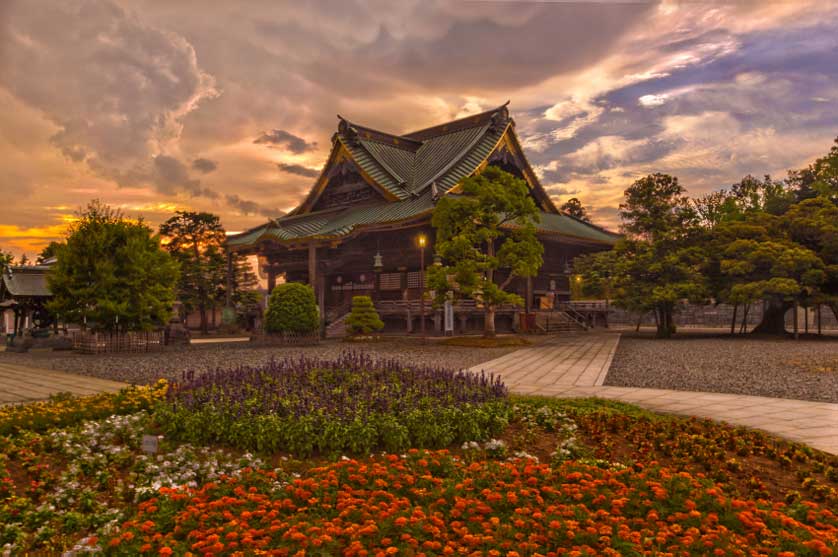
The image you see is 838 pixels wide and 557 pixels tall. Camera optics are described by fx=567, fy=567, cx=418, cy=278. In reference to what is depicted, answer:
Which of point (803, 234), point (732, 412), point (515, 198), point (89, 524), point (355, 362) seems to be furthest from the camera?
point (803, 234)

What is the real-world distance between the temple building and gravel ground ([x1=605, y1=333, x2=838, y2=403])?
1222cm

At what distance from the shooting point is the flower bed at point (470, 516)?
12.0 feet

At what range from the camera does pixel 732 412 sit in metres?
8.59

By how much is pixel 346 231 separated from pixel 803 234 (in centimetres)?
2191

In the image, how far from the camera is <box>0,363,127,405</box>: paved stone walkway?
10742 millimetres

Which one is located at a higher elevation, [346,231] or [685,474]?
[346,231]

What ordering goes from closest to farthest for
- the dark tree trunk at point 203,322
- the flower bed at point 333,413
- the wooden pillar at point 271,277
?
1. the flower bed at point 333,413
2. the wooden pillar at point 271,277
3. the dark tree trunk at point 203,322

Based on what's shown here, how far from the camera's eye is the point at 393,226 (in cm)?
2900

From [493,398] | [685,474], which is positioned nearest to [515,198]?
[493,398]

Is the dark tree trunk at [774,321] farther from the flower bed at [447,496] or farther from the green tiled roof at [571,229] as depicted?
the flower bed at [447,496]

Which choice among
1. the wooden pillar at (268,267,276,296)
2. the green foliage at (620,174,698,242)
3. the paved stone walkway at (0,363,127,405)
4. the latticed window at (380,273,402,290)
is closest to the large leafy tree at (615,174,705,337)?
the green foliage at (620,174,698,242)

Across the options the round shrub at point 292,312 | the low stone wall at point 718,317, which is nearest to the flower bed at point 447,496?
the round shrub at point 292,312

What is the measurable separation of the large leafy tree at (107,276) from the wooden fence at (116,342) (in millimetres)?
398

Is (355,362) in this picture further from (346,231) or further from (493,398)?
(346,231)
